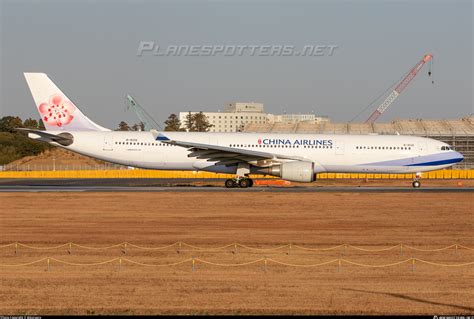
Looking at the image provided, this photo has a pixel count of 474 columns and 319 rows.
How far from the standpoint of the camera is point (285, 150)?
49844 mm

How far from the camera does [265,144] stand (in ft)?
164

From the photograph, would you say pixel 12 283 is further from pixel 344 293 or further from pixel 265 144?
pixel 265 144

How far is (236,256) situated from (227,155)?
996 inches

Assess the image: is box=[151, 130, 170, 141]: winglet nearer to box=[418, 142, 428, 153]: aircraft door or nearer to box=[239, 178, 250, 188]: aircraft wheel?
box=[239, 178, 250, 188]: aircraft wheel

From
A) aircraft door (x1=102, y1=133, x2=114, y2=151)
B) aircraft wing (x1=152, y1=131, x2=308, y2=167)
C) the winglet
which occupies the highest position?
the winglet

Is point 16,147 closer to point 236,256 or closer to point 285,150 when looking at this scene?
point 285,150

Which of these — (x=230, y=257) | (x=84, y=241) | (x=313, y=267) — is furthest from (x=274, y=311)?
(x=84, y=241)

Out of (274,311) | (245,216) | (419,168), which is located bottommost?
(274,311)

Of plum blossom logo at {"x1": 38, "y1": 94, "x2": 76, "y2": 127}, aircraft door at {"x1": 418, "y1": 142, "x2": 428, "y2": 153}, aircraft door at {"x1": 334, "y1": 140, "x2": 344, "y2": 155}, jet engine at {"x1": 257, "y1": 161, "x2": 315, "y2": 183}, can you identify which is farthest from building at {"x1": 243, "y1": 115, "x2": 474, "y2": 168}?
plum blossom logo at {"x1": 38, "y1": 94, "x2": 76, "y2": 127}

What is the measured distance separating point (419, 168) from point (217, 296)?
36.9 meters

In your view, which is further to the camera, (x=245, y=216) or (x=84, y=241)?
(x=245, y=216)

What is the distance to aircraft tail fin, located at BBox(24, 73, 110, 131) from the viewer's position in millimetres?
52344

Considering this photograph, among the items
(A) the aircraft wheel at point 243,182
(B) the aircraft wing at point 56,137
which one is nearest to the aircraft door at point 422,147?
(A) the aircraft wheel at point 243,182

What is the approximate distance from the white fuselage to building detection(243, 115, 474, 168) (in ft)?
166
